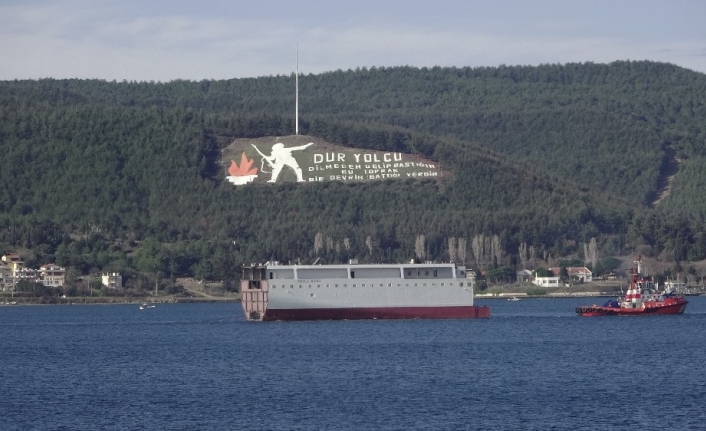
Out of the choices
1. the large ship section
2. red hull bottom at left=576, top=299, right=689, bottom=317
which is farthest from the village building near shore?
red hull bottom at left=576, top=299, right=689, bottom=317

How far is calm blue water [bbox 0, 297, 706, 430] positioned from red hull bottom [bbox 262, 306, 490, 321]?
84 centimetres

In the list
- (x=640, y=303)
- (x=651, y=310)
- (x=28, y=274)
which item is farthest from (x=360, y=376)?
(x=28, y=274)

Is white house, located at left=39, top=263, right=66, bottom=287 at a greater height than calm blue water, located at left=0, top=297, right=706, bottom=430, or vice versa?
white house, located at left=39, top=263, right=66, bottom=287

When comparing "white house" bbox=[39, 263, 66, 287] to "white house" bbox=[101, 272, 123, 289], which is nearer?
"white house" bbox=[39, 263, 66, 287]

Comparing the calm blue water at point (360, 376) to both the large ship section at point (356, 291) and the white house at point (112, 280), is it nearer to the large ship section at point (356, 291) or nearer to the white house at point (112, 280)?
the large ship section at point (356, 291)

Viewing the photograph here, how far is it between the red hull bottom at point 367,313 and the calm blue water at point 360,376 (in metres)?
0.84

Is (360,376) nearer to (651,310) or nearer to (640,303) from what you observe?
(640,303)

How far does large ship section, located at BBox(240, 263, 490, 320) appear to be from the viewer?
11362 centimetres

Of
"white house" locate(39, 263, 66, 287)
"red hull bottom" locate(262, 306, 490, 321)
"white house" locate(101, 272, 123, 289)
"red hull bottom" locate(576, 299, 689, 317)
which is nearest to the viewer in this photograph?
"red hull bottom" locate(262, 306, 490, 321)

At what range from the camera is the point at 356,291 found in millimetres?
114500

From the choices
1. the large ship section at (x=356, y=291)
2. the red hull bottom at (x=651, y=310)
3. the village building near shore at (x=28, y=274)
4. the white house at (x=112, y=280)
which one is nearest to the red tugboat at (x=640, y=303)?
the red hull bottom at (x=651, y=310)

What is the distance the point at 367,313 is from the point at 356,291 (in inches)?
86.5

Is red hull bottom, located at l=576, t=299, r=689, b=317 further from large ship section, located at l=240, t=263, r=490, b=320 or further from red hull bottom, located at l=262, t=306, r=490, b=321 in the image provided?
large ship section, located at l=240, t=263, r=490, b=320

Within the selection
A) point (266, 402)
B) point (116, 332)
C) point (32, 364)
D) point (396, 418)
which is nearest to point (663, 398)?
point (396, 418)
